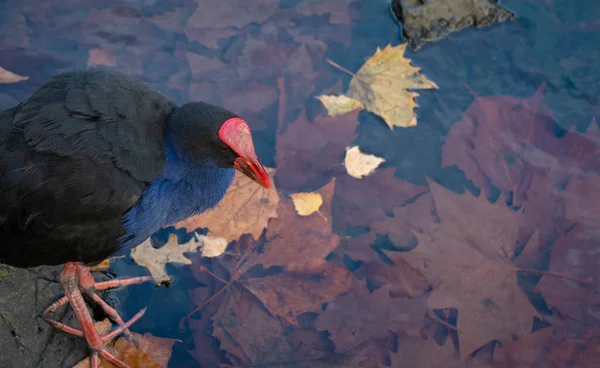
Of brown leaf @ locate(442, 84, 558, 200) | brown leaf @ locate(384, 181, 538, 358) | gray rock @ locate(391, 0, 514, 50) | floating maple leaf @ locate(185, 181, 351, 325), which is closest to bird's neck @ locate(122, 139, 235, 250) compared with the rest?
floating maple leaf @ locate(185, 181, 351, 325)

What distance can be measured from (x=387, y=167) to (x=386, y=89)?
0.60m

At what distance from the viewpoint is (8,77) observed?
4.11 metres

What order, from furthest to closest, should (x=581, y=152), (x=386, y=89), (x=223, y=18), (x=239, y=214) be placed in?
(x=223, y=18), (x=386, y=89), (x=581, y=152), (x=239, y=214)

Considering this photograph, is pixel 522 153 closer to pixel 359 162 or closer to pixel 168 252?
pixel 359 162

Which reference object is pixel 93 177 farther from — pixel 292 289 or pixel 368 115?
pixel 368 115

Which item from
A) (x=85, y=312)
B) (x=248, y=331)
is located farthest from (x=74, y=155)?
(x=248, y=331)

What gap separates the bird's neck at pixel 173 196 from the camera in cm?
279

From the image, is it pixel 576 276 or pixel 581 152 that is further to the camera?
pixel 581 152

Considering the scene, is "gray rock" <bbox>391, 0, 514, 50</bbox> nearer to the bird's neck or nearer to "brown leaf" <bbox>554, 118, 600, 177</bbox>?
"brown leaf" <bbox>554, 118, 600, 177</bbox>

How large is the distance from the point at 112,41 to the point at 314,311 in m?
2.45

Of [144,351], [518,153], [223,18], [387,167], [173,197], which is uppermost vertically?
[223,18]

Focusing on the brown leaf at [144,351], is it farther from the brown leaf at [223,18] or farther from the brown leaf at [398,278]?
the brown leaf at [223,18]

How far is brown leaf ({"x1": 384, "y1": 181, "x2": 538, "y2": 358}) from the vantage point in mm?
3283

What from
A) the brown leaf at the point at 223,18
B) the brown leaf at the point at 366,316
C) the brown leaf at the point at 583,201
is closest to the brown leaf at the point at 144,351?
the brown leaf at the point at 366,316
